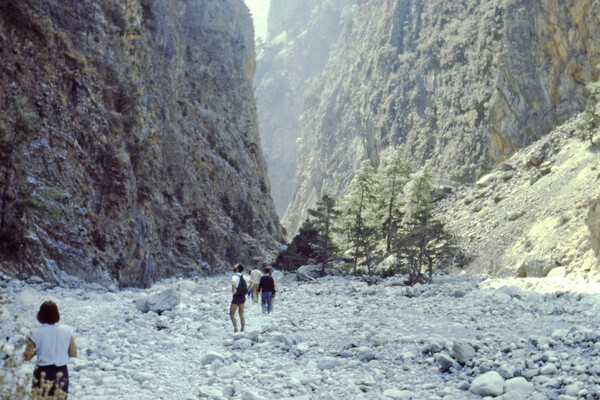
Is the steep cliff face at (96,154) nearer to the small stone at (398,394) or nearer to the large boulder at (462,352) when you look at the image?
the small stone at (398,394)

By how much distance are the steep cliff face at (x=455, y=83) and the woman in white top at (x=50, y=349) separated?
58.6 metres

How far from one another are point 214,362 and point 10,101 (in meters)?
14.0

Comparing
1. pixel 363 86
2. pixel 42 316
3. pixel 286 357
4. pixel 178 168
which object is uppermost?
pixel 363 86

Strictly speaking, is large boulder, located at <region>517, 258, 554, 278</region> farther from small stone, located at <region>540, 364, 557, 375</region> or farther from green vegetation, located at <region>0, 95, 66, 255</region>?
green vegetation, located at <region>0, 95, 66, 255</region>

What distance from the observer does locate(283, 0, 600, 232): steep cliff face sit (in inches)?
2298

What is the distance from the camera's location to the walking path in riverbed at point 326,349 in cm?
816

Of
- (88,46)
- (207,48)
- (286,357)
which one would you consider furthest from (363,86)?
(286,357)

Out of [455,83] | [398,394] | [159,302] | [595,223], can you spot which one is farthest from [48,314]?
[455,83]

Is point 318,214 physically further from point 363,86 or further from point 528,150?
point 363,86

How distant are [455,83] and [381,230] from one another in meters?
42.8

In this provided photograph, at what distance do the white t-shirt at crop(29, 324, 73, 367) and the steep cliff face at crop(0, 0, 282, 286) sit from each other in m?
11.4

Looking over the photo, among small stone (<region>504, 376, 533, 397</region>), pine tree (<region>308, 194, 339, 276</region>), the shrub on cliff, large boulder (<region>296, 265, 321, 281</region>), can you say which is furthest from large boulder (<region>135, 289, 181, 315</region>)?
the shrub on cliff

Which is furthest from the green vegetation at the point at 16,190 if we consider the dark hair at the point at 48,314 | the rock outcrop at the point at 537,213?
the rock outcrop at the point at 537,213

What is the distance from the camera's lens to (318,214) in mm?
35156
